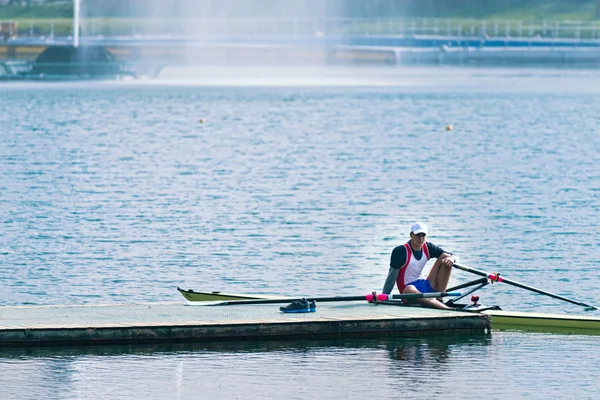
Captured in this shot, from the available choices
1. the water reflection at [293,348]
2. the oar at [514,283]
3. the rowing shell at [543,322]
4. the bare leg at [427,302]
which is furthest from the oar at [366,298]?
the water reflection at [293,348]

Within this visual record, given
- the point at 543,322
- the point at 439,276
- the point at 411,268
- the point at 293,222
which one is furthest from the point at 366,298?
the point at 293,222

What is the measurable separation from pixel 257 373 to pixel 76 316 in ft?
14.0

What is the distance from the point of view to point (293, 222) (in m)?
44.9

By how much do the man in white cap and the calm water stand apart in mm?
1286

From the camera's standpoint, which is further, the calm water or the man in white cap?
the man in white cap

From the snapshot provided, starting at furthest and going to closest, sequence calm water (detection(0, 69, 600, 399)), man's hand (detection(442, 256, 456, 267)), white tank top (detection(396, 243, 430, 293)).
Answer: white tank top (detection(396, 243, 430, 293)), man's hand (detection(442, 256, 456, 267)), calm water (detection(0, 69, 600, 399))

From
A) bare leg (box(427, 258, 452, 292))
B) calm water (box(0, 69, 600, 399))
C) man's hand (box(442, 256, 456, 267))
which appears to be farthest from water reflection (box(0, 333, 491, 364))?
man's hand (box(442, 256, 456, 267))

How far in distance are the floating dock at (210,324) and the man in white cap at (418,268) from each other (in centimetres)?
37

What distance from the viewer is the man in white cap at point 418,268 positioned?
25.6 meters

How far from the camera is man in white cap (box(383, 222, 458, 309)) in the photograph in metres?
25.6

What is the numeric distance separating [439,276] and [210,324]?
4.20 meters

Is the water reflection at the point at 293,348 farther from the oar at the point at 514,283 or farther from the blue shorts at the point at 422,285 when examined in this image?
the oar at the point at 514,283

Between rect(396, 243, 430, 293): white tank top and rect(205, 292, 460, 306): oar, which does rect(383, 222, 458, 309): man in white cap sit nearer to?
rect(396, 243, 430, 293): white tank top

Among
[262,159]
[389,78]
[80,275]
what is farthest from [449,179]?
[389,78]
